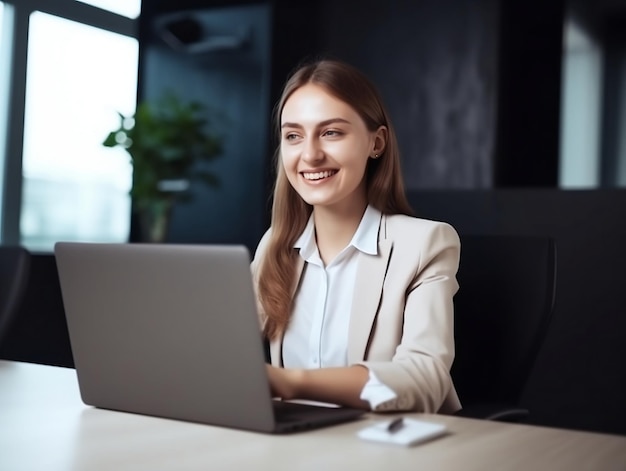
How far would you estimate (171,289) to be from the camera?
3.72ft

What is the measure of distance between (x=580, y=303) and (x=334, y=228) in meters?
0.83

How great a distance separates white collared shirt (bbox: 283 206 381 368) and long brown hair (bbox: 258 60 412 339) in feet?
0.10

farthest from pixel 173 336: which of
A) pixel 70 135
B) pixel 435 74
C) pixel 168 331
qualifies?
pixel 435 74

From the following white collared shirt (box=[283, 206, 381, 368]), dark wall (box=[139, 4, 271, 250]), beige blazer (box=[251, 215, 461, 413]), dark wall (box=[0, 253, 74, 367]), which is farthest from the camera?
dark wall (box=[139, 4, 271, 250])

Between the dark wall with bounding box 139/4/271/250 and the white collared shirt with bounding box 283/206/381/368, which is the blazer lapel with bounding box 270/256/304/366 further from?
the dark wall with bounding box 139/4/271/250

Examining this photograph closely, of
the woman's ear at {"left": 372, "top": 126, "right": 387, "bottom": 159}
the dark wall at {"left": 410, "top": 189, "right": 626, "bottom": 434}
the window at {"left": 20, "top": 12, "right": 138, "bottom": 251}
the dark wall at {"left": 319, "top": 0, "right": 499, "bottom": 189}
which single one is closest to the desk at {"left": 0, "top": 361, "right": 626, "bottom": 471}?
the woman's ear at {"left": 372, "top": 126, "right": 387, "bottom": 159}

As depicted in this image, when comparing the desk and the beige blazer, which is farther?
the beige blazer

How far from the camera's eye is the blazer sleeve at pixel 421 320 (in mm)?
1326

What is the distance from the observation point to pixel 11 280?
200 centimetres

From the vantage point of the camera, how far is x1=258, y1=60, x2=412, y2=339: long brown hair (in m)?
1.76

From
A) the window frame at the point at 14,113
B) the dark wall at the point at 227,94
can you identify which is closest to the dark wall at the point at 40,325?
the window frame at the point at 14,113

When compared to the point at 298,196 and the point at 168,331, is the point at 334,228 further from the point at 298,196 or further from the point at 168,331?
the point at 168,331

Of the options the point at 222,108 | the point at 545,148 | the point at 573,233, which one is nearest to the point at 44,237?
the point at 222,108

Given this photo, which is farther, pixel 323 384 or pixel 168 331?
pixel 323 384
